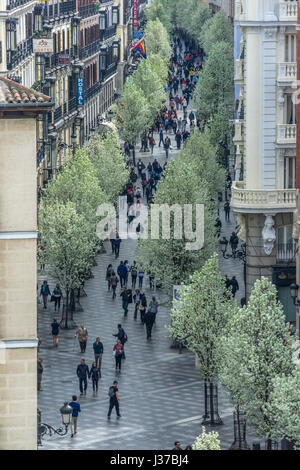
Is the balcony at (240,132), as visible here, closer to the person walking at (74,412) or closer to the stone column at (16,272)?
the person walking at (74,412)

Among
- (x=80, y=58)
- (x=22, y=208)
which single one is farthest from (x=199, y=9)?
(x=22, y=208)

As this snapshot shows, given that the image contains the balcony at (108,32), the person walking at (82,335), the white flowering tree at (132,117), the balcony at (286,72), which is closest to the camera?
the person walking at (82,335)

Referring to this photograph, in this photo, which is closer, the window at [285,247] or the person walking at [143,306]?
the window at [285,247]

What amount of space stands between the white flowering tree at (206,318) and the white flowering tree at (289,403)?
9.85 meters

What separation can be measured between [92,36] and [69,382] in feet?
262

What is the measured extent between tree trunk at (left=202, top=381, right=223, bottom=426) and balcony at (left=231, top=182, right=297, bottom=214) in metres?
12.9

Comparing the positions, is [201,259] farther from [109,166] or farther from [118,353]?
[109,166]

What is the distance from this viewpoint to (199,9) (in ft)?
655

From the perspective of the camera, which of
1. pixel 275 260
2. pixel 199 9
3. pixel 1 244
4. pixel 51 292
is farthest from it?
pixel 199 9

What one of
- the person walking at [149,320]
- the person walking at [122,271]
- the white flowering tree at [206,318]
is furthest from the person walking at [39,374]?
the person walking at [122,271]

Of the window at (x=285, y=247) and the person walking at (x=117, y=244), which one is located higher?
the window at (x=285, y=247)

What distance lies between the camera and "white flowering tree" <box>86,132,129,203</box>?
96500 millimetres

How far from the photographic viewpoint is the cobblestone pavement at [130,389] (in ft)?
189
